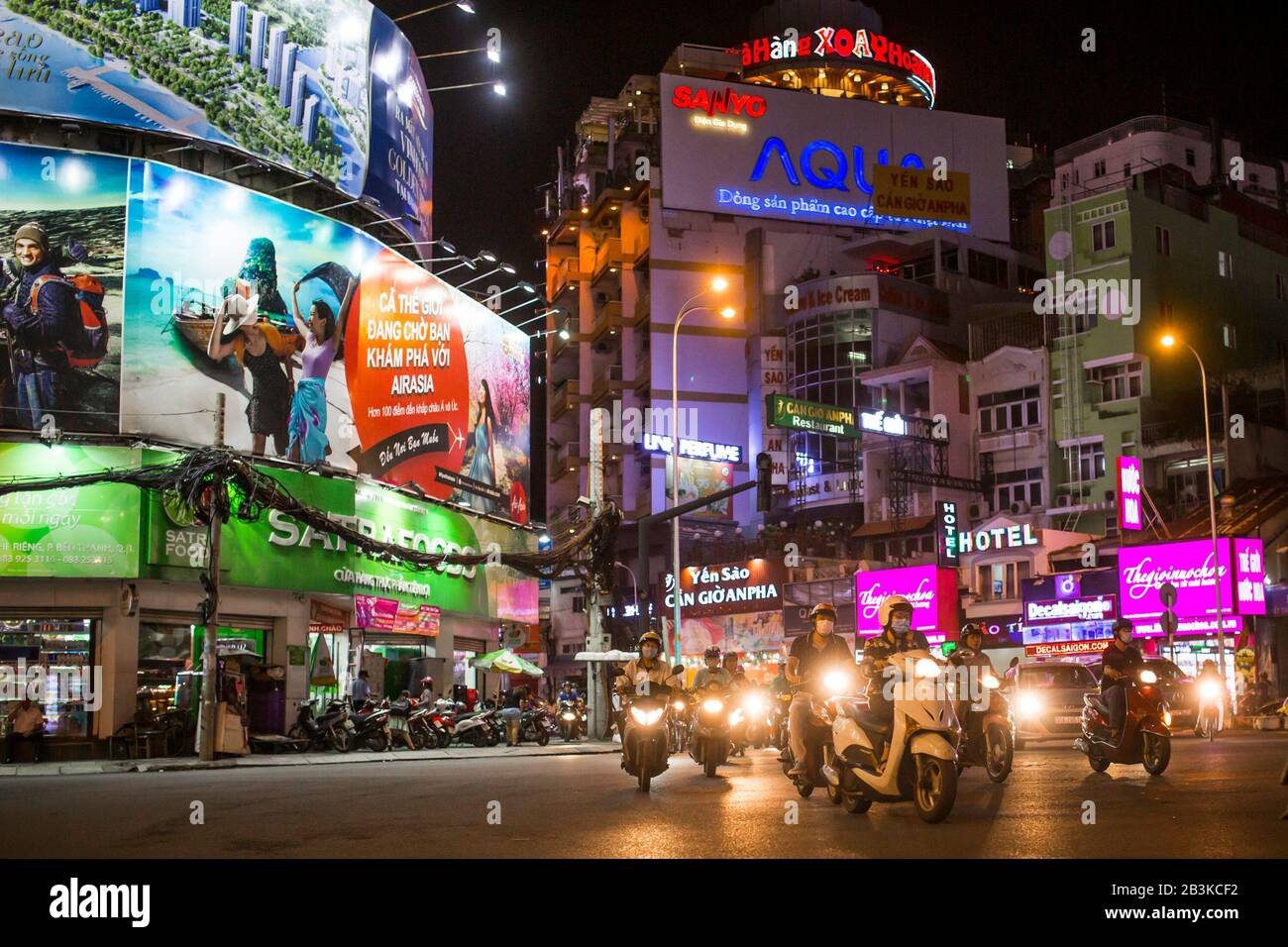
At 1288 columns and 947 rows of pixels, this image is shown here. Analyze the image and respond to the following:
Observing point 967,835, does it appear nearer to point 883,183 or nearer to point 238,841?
point 238,841

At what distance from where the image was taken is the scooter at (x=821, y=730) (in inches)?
489

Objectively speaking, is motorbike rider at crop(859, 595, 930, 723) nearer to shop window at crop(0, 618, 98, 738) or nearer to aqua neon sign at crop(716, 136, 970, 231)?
shop window at crop(0, 618, 98, 738)

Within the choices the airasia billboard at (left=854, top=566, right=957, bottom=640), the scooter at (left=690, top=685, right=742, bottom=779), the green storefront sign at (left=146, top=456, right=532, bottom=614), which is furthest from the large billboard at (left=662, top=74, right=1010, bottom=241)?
the scooter at (left=690, top=685, right=742, bottom=779)

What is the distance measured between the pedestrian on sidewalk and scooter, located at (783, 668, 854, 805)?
60.8 ft

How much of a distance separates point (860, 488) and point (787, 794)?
1871 inches

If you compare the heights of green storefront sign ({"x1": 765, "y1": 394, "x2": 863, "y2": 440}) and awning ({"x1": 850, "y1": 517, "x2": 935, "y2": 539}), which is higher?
green storefront sign ({"x1": 765, "y1": 394, "x2": 863, "y2": 440})

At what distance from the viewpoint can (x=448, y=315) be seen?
41.1 meters

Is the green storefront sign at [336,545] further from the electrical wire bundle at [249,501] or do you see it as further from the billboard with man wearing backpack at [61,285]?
the billboard with man wearing backpack at [61,285]

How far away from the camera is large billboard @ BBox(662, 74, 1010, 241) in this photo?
69000 millimetres

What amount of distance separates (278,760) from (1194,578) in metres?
29.3

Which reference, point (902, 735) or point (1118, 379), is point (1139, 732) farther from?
point (1118, 379)

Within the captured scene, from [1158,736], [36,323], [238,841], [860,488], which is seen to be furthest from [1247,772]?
[860,488]

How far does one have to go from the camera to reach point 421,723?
30047 millimetres

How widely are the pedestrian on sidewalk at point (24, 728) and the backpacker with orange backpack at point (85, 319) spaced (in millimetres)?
7465
